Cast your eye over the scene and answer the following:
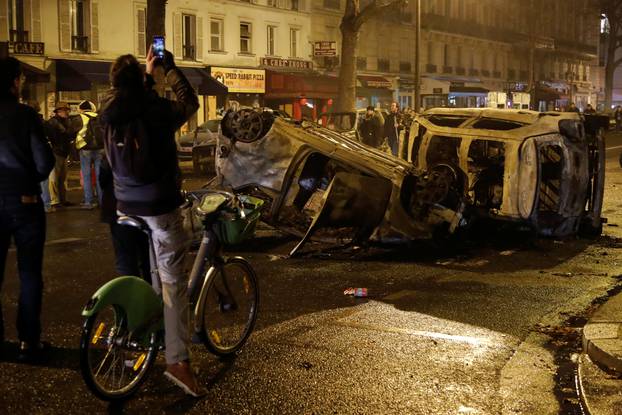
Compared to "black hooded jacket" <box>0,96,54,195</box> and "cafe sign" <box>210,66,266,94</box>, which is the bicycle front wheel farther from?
"cafe sign" <box>210,66,266,94</box>

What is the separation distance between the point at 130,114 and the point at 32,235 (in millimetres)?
1245

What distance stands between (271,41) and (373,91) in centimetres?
1059

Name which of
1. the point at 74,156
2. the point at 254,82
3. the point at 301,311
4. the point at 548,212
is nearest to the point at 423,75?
the point at 254,82

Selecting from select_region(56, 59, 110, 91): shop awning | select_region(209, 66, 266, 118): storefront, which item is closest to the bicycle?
select_region(56, 59, 110, 91): shop awning

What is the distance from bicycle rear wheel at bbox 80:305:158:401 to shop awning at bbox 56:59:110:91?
1115 inches

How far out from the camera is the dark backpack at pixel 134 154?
4066 millimetres

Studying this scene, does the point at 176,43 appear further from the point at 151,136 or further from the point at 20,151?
the point at 151,136

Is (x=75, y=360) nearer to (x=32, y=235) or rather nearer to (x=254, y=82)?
(x=32, y=235)

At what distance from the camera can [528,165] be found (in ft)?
30.3

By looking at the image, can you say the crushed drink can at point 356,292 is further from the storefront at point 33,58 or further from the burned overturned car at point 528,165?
the storefront at point 33,58

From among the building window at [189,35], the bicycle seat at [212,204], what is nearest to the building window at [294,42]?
the building window at [189,35]

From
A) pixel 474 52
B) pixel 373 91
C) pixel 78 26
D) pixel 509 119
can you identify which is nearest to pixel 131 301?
pixel 509 119

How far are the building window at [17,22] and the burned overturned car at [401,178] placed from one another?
2402cm

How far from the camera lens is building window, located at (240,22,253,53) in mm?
39344
